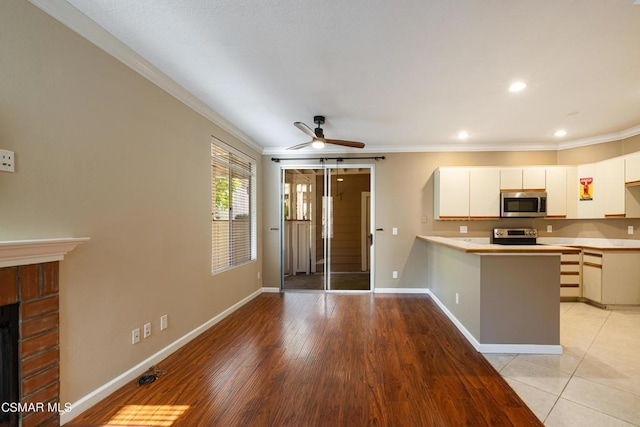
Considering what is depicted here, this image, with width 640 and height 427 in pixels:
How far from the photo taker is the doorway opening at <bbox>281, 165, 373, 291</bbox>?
5129 mm

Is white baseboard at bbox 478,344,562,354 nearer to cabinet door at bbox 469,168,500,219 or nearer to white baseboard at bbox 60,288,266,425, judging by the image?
cabinet door at bbox 469,168,500,219

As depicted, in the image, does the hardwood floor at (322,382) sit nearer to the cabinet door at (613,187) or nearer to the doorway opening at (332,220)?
the doorway opening at (332,220)

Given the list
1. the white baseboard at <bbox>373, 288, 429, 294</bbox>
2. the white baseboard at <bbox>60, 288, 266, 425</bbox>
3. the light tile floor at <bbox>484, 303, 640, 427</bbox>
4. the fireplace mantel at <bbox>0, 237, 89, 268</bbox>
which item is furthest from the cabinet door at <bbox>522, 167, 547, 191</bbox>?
the fireplace mantel at <bbox>0, 237, 89, 268</bbox>

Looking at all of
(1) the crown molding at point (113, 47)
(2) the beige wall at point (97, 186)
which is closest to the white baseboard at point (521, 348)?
(2) the beige wall at point (97, 186)

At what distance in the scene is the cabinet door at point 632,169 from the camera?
371cm

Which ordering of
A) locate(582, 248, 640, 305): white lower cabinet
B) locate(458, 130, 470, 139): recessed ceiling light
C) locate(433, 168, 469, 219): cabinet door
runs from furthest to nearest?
locate(433, 168, 469, 219): cabinet door → locate(458, 130, 470, 139): recessed ceiling light → locate(582, 248, 640, 305): white lower cabinet

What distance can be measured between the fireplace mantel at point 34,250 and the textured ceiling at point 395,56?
148 centimetres

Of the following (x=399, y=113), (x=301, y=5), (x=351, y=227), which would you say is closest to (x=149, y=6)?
(x=301, y=5)

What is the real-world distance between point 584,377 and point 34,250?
13.1ft

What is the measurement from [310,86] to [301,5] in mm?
1054

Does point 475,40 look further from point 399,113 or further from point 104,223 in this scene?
point 104,223

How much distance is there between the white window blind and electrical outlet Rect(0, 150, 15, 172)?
6.57 feet

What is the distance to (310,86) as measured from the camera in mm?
2760

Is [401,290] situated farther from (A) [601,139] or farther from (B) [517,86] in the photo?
(A) [601,139]
